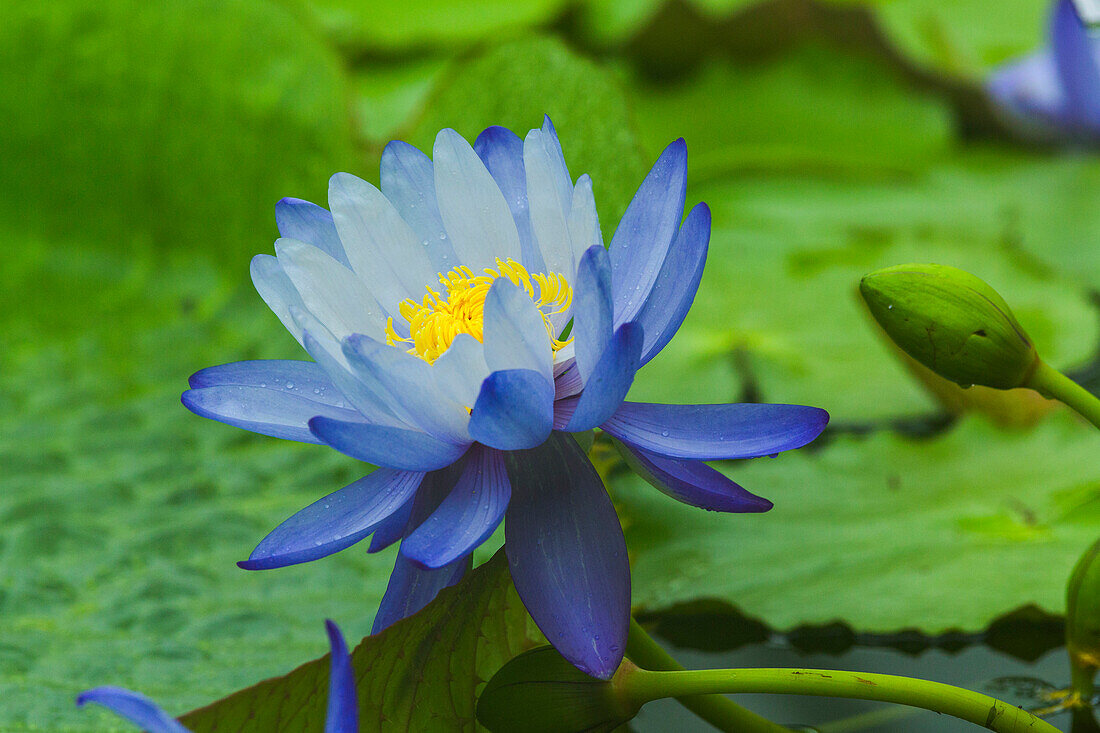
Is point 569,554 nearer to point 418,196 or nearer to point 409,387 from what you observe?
point 409,387

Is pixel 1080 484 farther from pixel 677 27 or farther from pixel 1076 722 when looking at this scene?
pixel 677 27

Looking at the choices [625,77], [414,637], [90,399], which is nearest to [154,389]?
[90,399]

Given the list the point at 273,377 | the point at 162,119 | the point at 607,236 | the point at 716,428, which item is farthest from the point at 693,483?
the point at 162,119

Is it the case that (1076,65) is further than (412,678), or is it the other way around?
(1076,65)

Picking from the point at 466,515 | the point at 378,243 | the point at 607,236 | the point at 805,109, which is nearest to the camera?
the point at 466,515

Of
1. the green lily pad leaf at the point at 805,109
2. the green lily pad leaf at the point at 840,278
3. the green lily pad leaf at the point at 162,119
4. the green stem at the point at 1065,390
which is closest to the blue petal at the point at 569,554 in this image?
the green stem at the point at 1065,390

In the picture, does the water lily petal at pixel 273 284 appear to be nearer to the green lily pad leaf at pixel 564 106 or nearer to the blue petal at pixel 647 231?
the blue petal at pixel 647 231

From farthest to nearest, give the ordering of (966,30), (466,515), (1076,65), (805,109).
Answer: (966,30), (805,109), (1076,65), (466,515)

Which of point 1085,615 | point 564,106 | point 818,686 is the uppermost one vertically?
point 564,106
